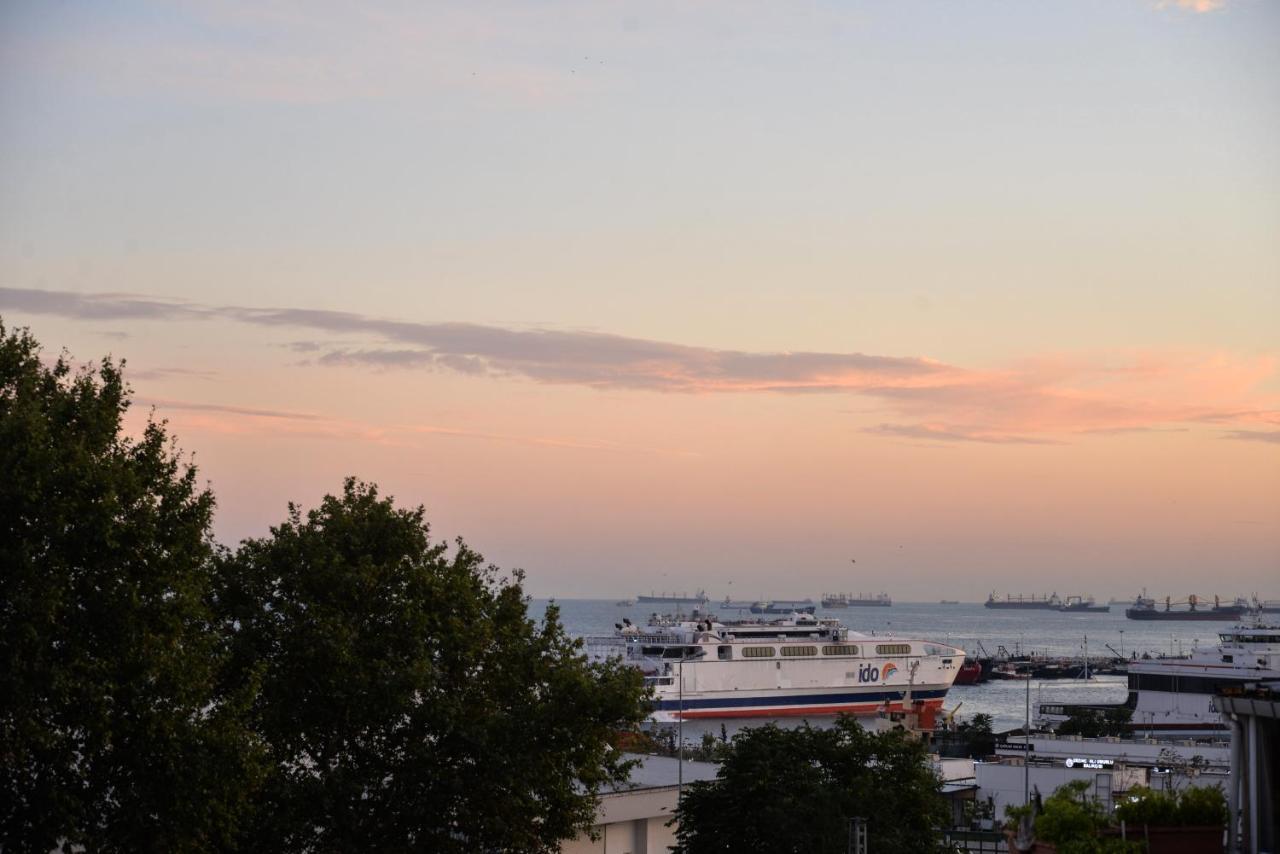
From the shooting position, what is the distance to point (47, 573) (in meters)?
19.0

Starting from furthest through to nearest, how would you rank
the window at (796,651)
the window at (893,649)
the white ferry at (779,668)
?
the window at (893,649), the window at (796,651), the white ferry at (779,668)

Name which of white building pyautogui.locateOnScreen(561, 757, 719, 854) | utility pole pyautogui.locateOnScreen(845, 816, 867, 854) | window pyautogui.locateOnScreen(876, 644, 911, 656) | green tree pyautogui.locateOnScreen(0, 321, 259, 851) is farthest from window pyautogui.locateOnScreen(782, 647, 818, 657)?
green tree pyautogui.locateOnScreen(0, 321, 259, 851)

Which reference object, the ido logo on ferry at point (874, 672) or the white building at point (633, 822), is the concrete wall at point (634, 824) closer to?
the white building at point (633, 822)

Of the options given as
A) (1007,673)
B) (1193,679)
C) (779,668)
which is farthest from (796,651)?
(1007,673)

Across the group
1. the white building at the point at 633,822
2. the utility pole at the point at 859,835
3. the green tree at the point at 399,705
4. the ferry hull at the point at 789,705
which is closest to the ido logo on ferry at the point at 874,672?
the ferry hull at the point at 789,705

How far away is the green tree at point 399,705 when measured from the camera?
23361 mm

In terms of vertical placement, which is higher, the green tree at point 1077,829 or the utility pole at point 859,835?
the green tree at point 1077,829

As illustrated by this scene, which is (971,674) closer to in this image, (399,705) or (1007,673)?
(1007,673)

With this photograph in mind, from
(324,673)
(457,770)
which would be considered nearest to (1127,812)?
(457,770)

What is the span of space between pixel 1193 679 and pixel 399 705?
79.0m

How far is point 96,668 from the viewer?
742 inches

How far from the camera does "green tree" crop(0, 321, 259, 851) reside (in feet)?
61.5

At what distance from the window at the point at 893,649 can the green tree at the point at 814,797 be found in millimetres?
83759

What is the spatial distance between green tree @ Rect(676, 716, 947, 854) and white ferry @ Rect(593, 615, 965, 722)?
7197cm
